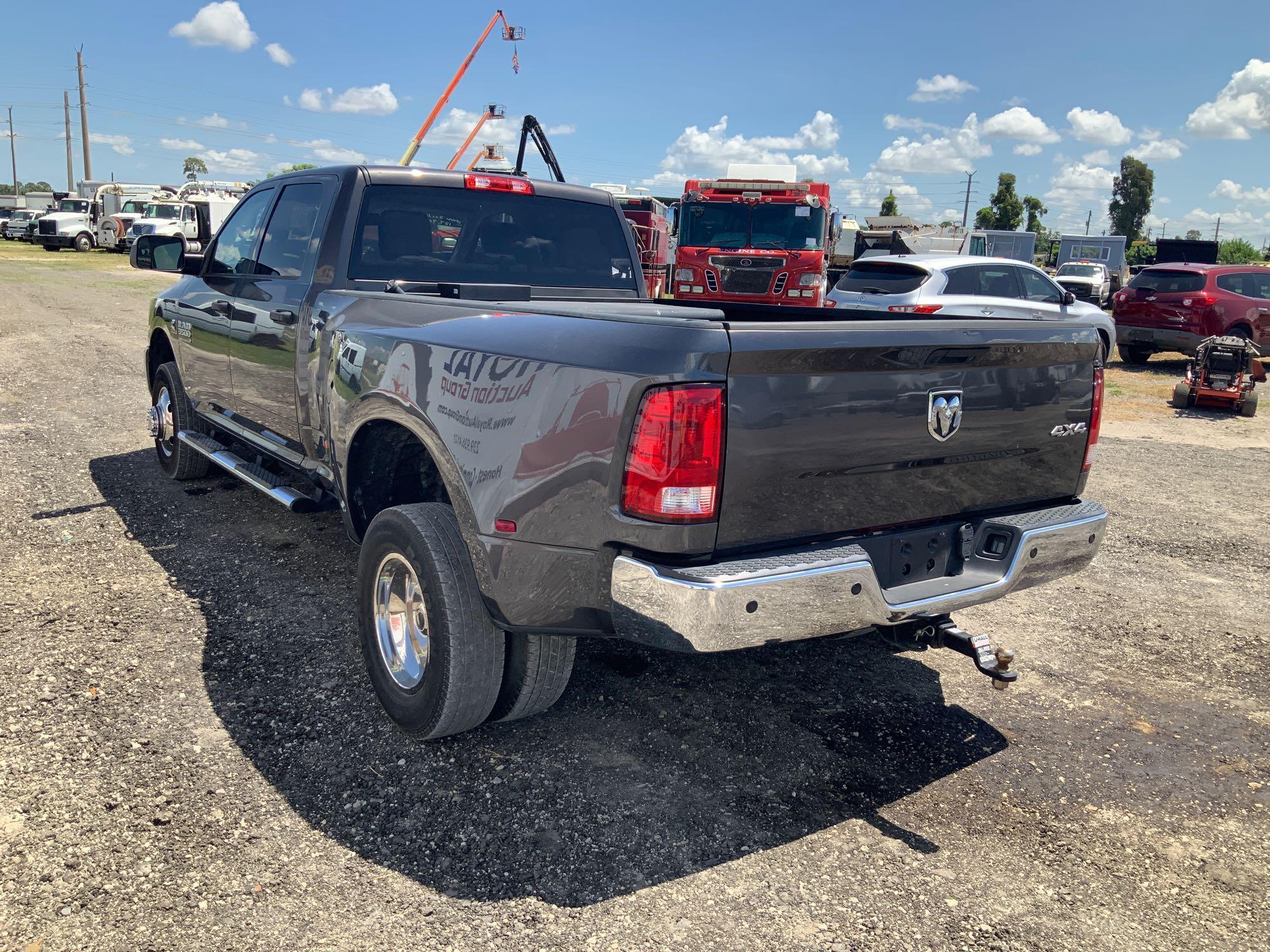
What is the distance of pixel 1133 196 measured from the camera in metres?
72.9

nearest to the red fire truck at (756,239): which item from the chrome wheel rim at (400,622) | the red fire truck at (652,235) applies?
the red fire truck at (652,235)

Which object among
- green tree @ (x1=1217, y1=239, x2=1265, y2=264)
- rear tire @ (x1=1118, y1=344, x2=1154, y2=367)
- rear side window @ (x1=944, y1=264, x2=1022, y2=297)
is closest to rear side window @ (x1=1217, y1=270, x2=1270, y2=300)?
rear tire @ (x1=1118, y1=344, x2=1154, y2=367)

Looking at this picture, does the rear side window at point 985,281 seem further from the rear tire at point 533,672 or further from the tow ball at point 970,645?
the rear tire at point 533,672

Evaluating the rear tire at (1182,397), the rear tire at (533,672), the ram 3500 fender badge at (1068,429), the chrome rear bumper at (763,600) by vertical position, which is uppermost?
the ram 3500 fender badge at (1068,429)

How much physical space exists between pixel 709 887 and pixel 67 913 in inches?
64.4

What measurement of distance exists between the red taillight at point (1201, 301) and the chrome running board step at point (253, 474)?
14.0 m

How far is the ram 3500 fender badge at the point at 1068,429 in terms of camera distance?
10.7 ft

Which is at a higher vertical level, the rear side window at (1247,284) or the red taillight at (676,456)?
the rear side window at (1247,284)

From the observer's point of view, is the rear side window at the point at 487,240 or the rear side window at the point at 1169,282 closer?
the rear side window at the point at 487,240

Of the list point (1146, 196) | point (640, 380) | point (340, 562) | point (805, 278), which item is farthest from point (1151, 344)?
point (1146, 196)

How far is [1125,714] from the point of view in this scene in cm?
369

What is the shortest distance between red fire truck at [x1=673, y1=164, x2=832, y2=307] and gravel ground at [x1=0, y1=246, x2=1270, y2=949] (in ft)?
42.1

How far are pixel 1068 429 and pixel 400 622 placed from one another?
2455mm

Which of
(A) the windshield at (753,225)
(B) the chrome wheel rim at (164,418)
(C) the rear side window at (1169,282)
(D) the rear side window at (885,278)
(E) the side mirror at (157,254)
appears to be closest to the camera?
(E) the side mirror at (157,254)
